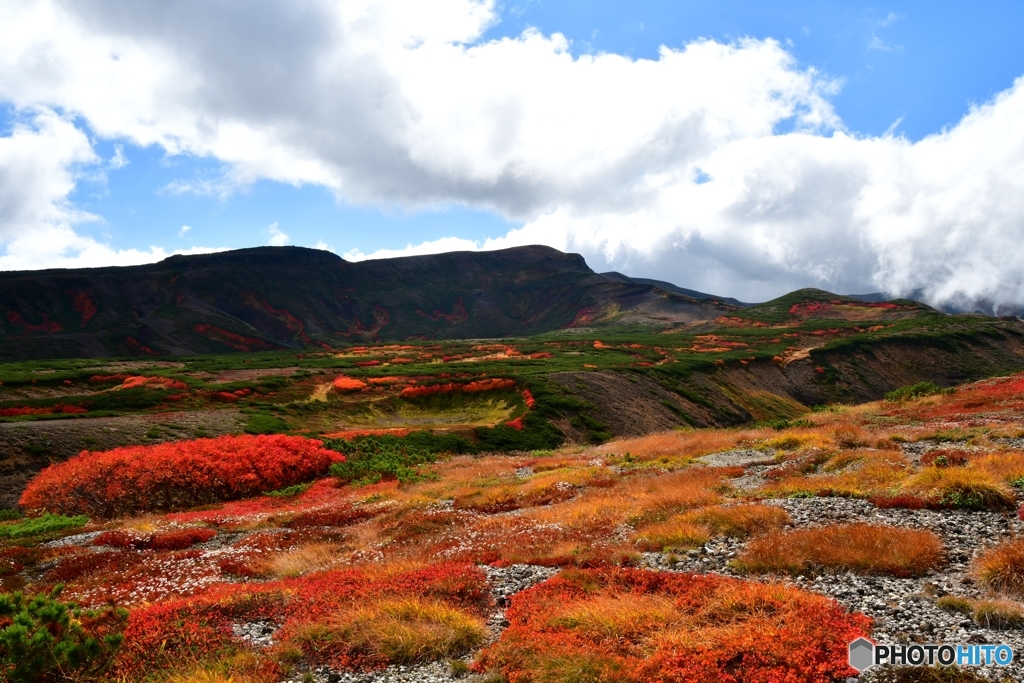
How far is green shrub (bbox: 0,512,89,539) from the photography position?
2426cm

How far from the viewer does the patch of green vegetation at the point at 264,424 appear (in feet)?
150

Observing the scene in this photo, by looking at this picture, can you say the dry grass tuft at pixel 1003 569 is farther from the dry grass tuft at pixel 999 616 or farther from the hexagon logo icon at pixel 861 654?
the hexagon logo icon at pixel 861 654

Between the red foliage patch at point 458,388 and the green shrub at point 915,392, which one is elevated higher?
the red foliage patch at point 458,388

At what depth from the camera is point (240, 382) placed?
63.6 meters

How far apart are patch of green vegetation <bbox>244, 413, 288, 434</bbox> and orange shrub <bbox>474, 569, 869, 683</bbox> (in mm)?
40193

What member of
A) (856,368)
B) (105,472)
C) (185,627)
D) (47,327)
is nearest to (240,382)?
(105,472)

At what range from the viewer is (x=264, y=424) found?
4744cm

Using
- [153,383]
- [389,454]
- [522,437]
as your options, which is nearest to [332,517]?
[389,454]

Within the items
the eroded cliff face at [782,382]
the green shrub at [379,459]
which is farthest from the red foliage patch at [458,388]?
the green shrub at [379,459]

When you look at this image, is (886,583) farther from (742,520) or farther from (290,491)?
(290,491)

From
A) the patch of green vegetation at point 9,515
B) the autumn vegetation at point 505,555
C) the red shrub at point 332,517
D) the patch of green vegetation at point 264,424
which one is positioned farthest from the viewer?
the patch of green vegetation at point 264,424

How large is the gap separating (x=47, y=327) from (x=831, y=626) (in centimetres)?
Result: 20256

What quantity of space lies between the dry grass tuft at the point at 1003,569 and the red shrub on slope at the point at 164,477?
1347 inches

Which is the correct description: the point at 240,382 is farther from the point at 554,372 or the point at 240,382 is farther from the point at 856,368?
the point at 856,368
